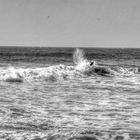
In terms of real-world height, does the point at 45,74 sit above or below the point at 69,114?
above

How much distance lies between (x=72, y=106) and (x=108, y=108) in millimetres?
1056

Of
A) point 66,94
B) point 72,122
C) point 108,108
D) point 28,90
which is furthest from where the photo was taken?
point 28,90

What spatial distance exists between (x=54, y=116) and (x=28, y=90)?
18.8ft

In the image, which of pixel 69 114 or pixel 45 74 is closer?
pixel 69 114

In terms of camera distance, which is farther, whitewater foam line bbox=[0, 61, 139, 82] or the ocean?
whitewater foam line bbox=[0, 61, 139, 82]

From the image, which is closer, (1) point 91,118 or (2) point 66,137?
(2) point 66,137

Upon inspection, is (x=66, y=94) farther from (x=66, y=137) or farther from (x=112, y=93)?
(x=66, y=137)

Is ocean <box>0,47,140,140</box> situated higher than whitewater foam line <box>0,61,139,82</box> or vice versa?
whitewater foam line <box>0,61,139,82</box>

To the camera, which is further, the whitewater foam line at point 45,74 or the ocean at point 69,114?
the whitewater foam line at point 45,74

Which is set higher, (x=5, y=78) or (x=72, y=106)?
(x=5, y=78)

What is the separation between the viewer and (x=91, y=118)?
32.9 feet

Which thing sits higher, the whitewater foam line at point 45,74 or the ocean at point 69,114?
the whitewater foam line at point 45,74

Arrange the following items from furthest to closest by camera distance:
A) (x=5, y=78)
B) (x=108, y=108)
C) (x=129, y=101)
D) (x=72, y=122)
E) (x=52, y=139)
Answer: (x=5, y=78) < (x=129, y=101) < (x=108, y=108) < (x=72, y=122) < (x=52, y=139)

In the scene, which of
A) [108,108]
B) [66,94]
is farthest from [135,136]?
[66,94]
